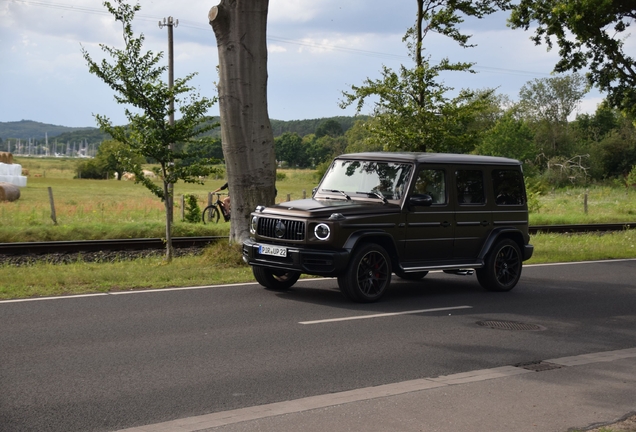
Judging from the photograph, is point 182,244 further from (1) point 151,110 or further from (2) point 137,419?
(2) point 137,419

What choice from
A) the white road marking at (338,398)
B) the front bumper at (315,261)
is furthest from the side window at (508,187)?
the white road marking at (338,398)

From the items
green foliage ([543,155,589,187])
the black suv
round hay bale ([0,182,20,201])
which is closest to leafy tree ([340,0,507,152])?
the black suv

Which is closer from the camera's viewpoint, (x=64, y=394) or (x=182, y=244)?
(x=64, y=394)

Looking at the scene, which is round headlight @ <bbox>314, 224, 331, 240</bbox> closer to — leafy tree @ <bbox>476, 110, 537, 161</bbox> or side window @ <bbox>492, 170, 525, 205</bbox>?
side window @ <bbox>492, 170, 525, 205</bbox>

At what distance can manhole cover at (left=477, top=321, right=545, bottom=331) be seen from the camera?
408 inches

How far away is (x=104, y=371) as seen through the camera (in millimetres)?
7352

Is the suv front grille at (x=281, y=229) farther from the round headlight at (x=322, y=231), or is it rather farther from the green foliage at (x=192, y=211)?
the green foliage at (x=192, y=211)

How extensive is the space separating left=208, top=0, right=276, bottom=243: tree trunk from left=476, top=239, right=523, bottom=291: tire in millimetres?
4916

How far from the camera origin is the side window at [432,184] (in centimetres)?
1236

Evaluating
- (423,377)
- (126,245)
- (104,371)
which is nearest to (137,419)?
(104,371)

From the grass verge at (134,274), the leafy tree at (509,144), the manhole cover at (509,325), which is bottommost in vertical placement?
the manhole cover at (509,325)

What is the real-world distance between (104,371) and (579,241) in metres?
19.4

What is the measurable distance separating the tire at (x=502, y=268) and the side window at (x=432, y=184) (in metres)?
1.39

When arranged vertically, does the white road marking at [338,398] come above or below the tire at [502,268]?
below
